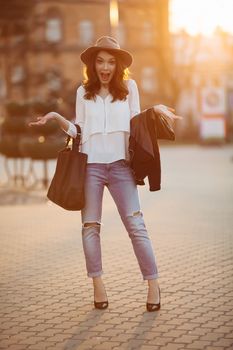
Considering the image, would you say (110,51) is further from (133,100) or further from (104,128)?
(104,128)

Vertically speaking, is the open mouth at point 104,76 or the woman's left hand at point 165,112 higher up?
the open mouth at point 104,76

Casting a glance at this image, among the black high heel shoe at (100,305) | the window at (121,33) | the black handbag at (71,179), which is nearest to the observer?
the black handbag at (71,179)

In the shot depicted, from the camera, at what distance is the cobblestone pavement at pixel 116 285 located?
17.3 feet

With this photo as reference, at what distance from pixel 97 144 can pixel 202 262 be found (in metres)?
2.51

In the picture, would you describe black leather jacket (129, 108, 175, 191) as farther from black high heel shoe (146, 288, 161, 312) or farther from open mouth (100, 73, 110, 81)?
black high heel shoe (146, 288, 161, 312)

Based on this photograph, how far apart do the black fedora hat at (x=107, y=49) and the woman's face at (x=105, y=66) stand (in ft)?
0.17

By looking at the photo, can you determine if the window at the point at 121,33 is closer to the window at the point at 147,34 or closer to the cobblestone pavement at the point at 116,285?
the window at the point at 147,34

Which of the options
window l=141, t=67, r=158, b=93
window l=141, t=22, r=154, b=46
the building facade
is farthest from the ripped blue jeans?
window l=141, t=22, r=154, b=46

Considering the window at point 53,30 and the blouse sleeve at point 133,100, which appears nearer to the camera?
the blouse sleeve at point 133,100

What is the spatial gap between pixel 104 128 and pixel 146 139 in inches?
12.3

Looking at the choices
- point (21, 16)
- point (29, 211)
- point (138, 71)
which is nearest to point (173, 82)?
point (138, 71)

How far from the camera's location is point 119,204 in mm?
6109

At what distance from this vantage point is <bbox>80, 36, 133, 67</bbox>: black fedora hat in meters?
5.96

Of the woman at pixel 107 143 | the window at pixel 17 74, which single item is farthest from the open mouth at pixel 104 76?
the window at pixel 17 74
